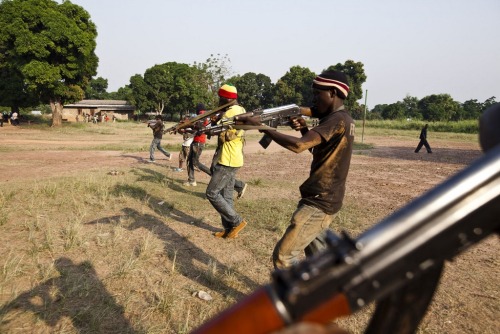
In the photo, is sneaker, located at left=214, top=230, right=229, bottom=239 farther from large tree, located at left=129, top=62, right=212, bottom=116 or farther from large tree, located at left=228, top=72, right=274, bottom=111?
large tree, located at left=228, top=72, right=274, bottom=111

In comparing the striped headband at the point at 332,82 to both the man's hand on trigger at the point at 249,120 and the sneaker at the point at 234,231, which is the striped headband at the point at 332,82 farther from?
the sneaker at the point at 234,231

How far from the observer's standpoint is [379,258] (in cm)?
89

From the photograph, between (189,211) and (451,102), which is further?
(451,102)

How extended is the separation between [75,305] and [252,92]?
63.5m

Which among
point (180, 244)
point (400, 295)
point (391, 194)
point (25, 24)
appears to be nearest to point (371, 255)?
point (400, 295)

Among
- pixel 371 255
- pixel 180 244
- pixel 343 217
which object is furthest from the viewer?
pixel 343 217

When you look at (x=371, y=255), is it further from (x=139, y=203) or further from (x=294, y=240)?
(x=139, y=203)

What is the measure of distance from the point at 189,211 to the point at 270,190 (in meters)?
2.66

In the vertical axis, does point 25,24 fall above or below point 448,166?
above

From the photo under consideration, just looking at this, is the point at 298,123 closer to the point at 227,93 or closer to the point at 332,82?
the point at 332,82

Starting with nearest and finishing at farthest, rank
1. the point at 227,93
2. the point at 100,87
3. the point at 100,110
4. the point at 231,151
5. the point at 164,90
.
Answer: the point at 227,93 < the point at 231,151 < the point at 164,90 < the point at 100,110 < the point at 100,87

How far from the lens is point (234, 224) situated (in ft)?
16.9

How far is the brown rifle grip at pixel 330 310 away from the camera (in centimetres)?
87

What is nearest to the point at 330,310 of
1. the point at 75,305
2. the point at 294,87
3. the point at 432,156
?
the point at 75,305
